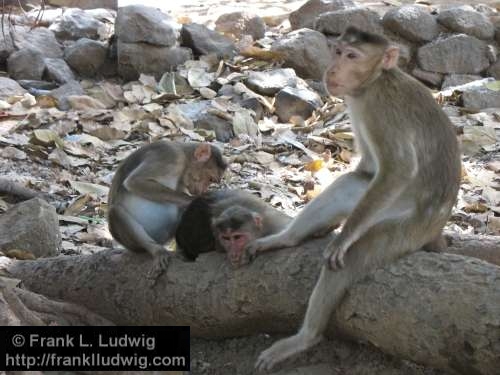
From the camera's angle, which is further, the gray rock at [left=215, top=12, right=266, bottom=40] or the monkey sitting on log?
the gray rock at [left=215, top=12, right=266, bottom=40]

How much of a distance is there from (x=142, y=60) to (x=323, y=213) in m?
7.67

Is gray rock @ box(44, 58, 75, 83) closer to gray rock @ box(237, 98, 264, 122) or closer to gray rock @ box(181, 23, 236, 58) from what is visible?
gray rock @ box(181, 23, 236, 58)

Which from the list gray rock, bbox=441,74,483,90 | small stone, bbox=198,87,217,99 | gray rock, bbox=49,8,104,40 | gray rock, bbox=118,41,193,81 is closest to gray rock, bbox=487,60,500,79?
gray rock, bbox=441,74,483,90

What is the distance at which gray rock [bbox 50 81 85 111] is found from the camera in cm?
1025

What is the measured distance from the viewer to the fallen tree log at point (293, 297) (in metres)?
3.55

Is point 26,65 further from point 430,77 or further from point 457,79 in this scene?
point 457,79

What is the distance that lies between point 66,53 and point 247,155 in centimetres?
420

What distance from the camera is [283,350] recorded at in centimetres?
408

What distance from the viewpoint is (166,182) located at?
18.6 feet

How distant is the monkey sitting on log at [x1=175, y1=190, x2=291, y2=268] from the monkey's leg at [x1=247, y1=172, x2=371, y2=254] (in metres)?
0.16

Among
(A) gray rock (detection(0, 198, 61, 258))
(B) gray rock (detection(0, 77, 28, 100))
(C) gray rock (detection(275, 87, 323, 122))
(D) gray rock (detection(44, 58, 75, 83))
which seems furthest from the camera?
(D) gray rock (detection(44, 58, 75, 83))

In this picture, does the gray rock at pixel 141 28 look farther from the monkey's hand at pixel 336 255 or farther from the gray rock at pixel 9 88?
the monkey's hand at pixel 336 255

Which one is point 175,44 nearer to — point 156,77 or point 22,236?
point 156,77

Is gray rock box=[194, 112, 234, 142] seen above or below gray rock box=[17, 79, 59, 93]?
above
